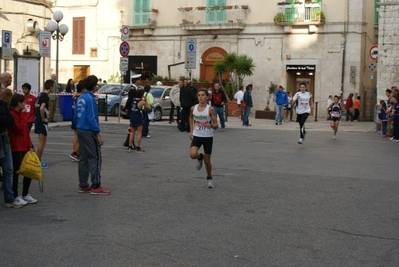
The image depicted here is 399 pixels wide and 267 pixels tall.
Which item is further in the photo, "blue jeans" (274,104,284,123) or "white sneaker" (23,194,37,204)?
"blue jeans" (274,104,284,123)

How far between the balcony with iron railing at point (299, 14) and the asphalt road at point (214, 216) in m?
25.5

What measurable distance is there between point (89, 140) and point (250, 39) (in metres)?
33.2

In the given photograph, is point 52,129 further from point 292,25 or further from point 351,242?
point 292,25

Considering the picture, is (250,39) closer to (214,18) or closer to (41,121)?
(214,18)

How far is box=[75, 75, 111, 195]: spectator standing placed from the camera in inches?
421

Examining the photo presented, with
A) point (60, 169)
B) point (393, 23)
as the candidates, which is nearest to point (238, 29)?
point (393, 23)

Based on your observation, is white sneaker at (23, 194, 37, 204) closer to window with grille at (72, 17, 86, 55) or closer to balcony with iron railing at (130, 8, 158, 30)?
balcony with iron railing at (130, 8, 158, 30)

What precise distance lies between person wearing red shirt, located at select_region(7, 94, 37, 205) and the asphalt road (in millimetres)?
261

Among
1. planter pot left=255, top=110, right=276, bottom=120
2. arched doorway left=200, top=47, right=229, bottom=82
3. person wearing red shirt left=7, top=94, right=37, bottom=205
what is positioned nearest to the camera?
Answer: person wearing red shirt left=7, top=94, right=37, bottom=205

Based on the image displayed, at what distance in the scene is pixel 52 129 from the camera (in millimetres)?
23281

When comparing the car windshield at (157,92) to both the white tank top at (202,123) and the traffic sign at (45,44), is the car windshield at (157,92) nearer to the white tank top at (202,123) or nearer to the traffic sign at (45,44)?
the traffic sign at (45,44)

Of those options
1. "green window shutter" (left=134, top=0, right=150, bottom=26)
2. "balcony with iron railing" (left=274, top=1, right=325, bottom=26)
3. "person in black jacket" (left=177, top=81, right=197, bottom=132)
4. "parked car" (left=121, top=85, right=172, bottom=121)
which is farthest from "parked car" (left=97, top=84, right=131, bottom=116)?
"green window shutter" (left=134, top=0, right=150, bottom=26)

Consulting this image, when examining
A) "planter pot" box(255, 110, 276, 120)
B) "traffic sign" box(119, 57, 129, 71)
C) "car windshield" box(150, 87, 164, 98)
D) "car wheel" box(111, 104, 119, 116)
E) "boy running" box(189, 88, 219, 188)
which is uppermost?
"traffic sign" box(119, 57, 129, 71)

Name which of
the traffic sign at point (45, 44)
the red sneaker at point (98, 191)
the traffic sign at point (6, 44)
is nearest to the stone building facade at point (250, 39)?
the traffic sign at point (45, 44)
